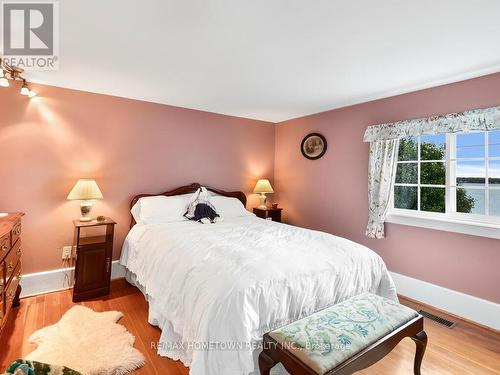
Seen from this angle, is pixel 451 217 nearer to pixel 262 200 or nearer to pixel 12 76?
pixel 262 200

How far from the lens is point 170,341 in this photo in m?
1.97

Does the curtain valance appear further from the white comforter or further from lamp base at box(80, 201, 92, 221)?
lamp base at box(80, 201, 92, 221)

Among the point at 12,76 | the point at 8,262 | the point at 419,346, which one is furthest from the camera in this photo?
the point at 12,76

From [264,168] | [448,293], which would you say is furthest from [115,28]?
[448,293]

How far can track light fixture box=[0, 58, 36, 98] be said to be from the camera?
2.27 metres

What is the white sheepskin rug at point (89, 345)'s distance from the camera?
1.79 meters

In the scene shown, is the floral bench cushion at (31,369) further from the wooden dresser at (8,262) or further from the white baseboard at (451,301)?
the white baseboard at (451,301)

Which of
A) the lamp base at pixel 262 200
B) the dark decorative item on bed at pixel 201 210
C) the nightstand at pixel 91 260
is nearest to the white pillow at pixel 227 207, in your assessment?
the dark decorative item on bed at pixel 201 210

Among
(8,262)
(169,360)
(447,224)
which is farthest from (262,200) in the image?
(8,262)

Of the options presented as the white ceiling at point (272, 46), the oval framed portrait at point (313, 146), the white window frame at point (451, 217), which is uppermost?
the white ceiling at point (272, 46)

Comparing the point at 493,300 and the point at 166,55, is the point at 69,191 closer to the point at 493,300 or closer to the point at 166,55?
the point at 166,55

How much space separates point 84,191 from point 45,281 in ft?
3.63

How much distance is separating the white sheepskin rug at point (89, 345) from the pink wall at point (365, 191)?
2822mm

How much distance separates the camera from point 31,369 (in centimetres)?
90
